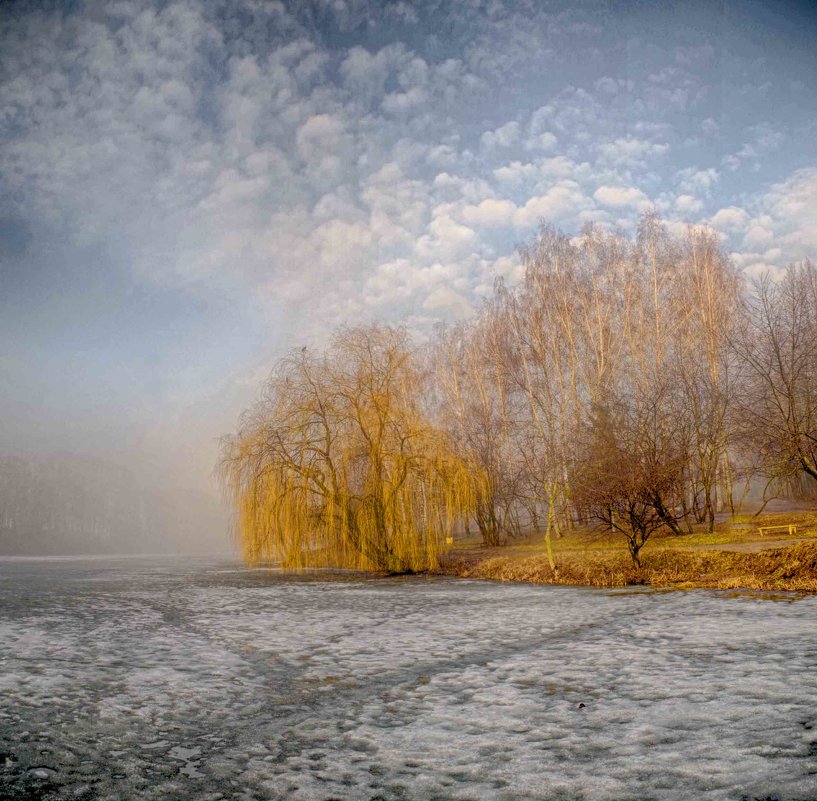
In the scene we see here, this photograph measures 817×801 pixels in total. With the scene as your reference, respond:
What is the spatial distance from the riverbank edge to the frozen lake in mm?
3056

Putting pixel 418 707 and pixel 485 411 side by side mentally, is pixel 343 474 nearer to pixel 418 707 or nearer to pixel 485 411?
pixel 485 411

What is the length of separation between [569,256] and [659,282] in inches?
143

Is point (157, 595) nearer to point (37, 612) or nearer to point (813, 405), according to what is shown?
point (37, 612)

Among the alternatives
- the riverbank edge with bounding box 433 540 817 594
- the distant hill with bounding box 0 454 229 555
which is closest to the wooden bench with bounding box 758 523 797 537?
the riverbank edge with bounding box 433 540 817 594

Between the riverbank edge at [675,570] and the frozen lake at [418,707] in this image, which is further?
the riverbank edge at [675,570]

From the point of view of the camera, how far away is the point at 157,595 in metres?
12.4

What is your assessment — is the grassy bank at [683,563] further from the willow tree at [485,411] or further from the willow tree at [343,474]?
the willow tree at [485,411]

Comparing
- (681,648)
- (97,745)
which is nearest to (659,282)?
(681,648)

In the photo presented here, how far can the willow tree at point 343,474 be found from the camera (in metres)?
16.2

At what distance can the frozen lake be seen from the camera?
279 cm

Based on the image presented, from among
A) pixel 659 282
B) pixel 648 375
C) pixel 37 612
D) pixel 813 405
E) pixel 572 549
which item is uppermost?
pixel 659 282

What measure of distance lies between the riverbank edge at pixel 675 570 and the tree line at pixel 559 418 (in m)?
0.61

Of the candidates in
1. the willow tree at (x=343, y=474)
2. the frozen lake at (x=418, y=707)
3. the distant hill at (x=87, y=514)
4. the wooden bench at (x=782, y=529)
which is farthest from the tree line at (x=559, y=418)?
the distant hill at (x=87, y=514)

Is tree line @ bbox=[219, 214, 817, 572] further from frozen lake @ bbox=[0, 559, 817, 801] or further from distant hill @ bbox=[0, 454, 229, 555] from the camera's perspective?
distant hill @ bbox=[0, 454, 229, 555]
